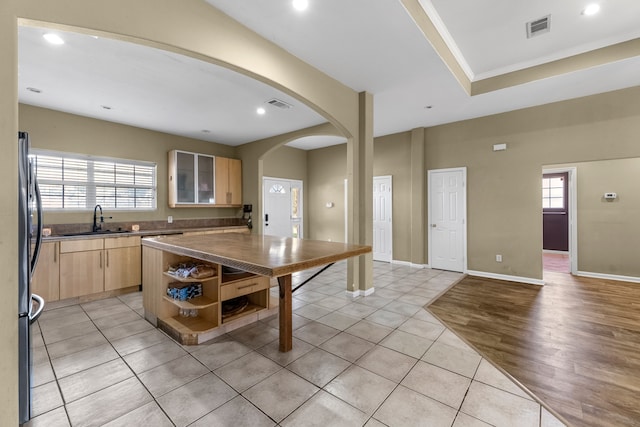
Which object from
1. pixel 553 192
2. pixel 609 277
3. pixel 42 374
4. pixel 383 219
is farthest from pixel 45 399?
pixel 553 192

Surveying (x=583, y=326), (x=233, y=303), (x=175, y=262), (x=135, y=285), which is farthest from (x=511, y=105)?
(x=135, y=285)

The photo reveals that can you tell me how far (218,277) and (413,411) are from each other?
6.32 feet

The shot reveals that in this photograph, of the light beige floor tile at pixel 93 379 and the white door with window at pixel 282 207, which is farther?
the white door with window at pixel 282 207

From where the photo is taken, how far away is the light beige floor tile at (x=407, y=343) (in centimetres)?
239

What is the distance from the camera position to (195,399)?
1.80 m

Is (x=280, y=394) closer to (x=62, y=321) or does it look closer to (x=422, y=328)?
(x=422, y=328)

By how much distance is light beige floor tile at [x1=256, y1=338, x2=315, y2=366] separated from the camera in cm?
227

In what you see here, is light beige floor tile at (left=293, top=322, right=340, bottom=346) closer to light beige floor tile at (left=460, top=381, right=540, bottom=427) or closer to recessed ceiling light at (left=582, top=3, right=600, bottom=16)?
light beige floor tile at (left=460, top=381, right=540, bottom=427)

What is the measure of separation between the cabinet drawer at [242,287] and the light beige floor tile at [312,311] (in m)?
0.57

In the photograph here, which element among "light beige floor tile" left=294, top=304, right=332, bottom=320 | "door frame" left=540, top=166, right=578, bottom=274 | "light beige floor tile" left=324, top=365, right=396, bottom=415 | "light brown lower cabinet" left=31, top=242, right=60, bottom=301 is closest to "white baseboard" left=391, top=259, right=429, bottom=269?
"door frame" left=540, top=166, right=578, bottom=274

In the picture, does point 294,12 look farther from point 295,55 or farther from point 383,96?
point 383,96

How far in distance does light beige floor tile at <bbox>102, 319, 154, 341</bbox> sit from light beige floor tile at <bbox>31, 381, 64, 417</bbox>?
2.38ft

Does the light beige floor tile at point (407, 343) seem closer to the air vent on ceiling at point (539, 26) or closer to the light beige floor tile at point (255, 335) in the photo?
the light beige floor tile at point (255, 335)

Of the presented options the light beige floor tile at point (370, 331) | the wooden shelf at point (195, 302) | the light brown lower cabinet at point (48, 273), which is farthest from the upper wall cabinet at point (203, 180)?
the light beige floor tile at point (370, 331)
